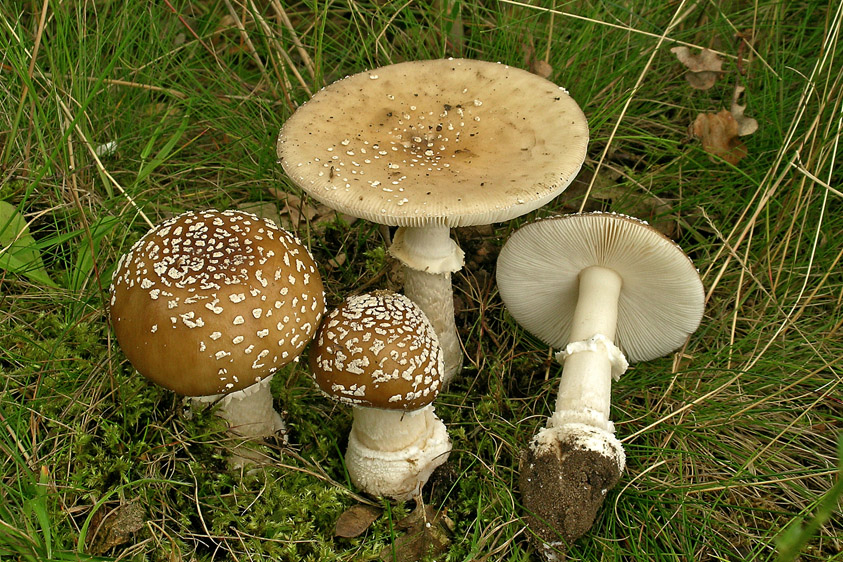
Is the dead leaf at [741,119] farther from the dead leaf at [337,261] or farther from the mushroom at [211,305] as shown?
the mushroom at [211,305]

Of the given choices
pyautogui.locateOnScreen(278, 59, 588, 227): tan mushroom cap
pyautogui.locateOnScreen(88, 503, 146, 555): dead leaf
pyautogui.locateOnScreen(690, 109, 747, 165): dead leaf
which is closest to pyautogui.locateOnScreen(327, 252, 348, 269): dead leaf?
pyautogui.locateOnScreen(278, 59, 588, 227): tan mushroom cap

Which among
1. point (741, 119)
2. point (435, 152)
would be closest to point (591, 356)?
point (435, 152)

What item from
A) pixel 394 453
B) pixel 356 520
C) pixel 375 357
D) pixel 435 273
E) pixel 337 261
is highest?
pixel 375 357

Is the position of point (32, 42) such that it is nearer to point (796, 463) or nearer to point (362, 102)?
point (362, 102)

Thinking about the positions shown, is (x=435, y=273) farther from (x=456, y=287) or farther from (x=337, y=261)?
(x=337, y=261)

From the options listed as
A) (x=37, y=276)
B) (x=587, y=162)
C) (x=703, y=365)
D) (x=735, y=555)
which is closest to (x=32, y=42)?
(x=37, y=276)

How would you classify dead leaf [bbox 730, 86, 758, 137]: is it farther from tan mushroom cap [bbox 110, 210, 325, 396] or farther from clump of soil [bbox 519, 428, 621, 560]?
tan mushroom cap [bbox 110, 210, 325, 396]
